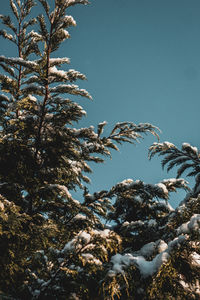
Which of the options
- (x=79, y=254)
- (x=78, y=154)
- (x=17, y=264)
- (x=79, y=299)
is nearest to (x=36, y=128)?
(x=78, y=154)

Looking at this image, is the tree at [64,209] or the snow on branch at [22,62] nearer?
the tree at [64,209]

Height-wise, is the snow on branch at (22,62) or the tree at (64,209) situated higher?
the snow on branch at (22,62)

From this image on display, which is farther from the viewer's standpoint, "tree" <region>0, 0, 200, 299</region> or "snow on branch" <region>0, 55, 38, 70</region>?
"snow on branch" <region>0, 55, 38, 70</region>

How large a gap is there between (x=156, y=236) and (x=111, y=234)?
3.19 feet

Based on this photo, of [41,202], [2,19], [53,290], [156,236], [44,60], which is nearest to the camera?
[53,290]

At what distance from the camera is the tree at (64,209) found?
276 centimetres

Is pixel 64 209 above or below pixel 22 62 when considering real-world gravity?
below

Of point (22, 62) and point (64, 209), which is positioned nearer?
point (22, 62)

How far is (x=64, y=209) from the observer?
16.7ft

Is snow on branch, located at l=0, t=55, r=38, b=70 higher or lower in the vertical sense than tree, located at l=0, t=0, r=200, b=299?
higher

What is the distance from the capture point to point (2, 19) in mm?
5797

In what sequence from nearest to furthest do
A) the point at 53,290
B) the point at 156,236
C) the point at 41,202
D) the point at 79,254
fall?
1. the point at 79,254
2. the point at 53,290
3. the point at 156,236
4. the point at 41,202

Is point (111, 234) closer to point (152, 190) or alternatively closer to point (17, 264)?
point (152, 190)

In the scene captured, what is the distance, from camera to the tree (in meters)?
2.76
